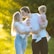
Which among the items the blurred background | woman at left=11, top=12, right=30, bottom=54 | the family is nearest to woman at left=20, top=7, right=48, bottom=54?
the family

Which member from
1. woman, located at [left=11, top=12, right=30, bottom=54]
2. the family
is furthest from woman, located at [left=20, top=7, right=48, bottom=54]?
woman, located at [left=11, top=12, right=30, bottom=54]

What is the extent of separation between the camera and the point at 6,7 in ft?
63.1

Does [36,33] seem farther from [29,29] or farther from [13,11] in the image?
[13,11]

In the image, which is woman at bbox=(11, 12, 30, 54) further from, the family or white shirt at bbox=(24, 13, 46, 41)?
white shirt at bbox=(24, 13, 46, 41)

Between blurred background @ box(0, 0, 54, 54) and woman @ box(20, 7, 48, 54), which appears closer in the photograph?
woman @ box(20, 7, 48, 54)

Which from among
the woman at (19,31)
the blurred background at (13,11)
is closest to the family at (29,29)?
the woman at (19,31)

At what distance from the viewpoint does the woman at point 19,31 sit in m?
7.96

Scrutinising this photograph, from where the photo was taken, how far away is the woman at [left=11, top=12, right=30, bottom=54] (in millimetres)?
7965

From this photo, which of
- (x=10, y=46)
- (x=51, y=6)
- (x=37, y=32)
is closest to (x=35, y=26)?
(x=37, y=32)

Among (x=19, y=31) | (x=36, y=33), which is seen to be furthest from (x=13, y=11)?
(x=19, y=31)

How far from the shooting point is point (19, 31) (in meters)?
7.97

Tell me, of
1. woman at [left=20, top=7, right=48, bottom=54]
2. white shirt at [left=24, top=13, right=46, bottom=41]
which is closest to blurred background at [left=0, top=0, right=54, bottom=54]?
woman at [left=20, top=7, right=48, bottom=54]

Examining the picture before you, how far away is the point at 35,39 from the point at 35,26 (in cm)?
34

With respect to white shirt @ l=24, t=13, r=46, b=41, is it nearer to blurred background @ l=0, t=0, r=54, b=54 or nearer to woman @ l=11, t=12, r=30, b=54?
woman @ l=11, t=12, r=30, b=54
